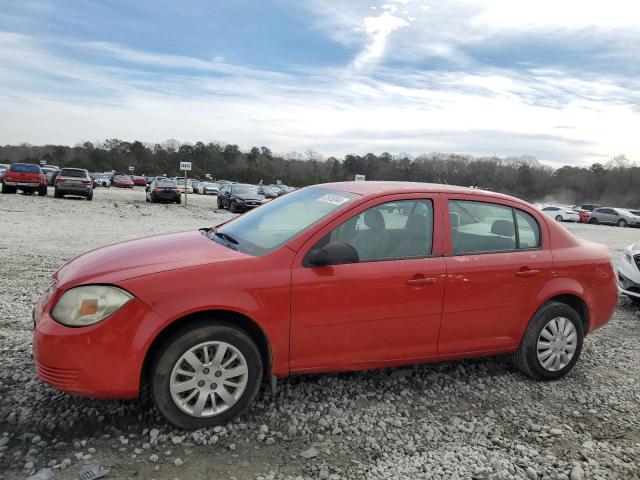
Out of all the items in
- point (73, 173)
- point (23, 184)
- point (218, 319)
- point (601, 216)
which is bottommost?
point (601, 216)

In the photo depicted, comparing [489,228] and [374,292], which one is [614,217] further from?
[374,292]

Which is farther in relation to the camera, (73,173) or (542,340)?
(73,173)

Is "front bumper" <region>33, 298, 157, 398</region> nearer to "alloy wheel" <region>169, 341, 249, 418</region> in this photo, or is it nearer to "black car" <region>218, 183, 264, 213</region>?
"alloy wheel" <region>169, 341, 249, 418</region>

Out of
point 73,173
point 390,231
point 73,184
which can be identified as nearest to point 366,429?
point 390,231

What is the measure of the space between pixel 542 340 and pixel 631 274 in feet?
11.9

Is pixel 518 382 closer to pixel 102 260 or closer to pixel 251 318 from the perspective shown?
pixel 251 318

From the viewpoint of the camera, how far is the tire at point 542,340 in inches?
167

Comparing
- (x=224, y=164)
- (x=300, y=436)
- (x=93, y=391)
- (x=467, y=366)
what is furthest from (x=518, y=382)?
(x=224, y=164)

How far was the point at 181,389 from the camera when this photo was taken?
316 centimetres

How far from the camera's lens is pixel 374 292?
140 inches

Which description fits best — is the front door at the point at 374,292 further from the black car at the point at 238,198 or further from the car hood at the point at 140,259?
the black car at the point at 238,198

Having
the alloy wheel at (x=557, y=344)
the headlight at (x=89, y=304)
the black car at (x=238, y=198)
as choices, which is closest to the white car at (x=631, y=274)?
the alloy wheel at (x=557, y=344)

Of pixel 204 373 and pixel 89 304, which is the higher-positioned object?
pixel 89 304

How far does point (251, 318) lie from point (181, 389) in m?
0.61
